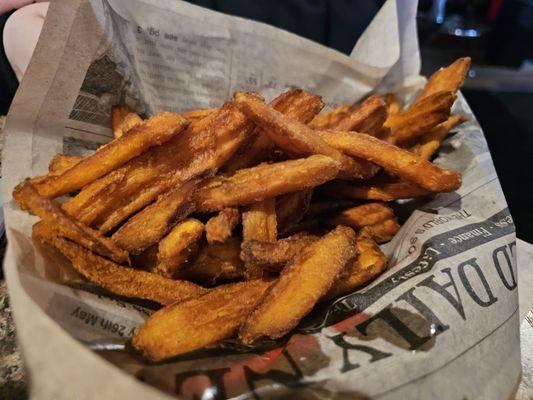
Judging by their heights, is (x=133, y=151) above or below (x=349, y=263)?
above

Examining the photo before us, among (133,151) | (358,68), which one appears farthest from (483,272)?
(358,68)

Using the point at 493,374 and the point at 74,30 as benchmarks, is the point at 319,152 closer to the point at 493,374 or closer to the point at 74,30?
the point at 493,374

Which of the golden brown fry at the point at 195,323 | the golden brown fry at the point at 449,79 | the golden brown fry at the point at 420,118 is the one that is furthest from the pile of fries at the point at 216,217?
the golden brown fry at the point at 449,79

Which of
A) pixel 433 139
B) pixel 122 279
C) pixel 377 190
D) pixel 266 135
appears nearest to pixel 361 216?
pixel 377 190

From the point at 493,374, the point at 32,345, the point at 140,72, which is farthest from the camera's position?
the point at 140,72

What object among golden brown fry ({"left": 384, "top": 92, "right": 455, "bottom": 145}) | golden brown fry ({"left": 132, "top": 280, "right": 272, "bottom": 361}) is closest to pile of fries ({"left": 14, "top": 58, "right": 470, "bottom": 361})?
golden brown fry ({"left": 132, "top": 280, "right": 272, "bottom": 361})

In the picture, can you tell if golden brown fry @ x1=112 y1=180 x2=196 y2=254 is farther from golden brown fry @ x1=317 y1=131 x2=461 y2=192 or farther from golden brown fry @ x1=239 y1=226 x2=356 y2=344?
golden brown fry @ x1=317 y1=131 x2=461 y2=192

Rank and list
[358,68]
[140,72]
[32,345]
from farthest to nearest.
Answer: [358,68] < [140,72] < [32,345]
